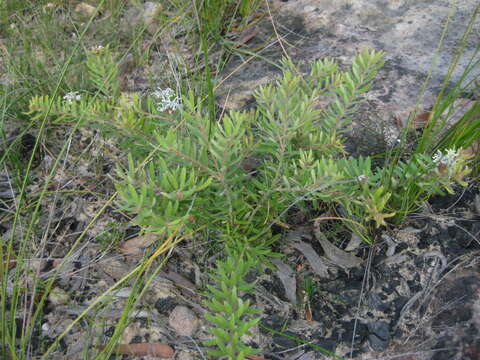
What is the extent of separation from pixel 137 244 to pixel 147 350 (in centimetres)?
48

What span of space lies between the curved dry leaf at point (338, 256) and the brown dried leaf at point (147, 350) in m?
0.72

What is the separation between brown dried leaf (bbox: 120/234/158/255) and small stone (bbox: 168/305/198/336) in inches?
13.2

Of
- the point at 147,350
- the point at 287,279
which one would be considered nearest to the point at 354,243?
the point at 287,279

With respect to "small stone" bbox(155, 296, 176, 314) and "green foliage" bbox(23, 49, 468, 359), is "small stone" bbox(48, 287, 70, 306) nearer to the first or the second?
"small stone" bbox(155, 296, 176, 314)

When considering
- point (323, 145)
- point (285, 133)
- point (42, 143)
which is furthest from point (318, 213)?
point (42, 143)

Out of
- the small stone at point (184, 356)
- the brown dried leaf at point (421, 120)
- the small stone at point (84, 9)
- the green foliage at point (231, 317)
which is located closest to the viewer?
the green foliage at point (231, 317)

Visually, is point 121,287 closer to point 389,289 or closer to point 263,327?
point 263,327

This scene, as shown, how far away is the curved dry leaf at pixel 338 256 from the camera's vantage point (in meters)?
1.65

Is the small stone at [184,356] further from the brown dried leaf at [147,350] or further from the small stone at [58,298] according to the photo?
the small stone at [58,298]

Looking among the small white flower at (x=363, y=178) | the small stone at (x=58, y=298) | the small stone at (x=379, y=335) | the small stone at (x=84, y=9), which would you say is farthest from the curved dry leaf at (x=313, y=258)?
the small stone at (x=84, y=9)

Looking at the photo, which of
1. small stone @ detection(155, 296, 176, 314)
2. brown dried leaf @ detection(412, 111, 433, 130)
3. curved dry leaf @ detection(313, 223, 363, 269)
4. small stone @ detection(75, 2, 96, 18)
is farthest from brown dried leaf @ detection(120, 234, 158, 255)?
small stone @ detection(75, 2, 96, 18)

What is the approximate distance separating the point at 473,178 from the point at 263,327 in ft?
3.47

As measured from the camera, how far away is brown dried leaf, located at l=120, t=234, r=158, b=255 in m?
1.86

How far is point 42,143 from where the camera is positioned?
2240mm
